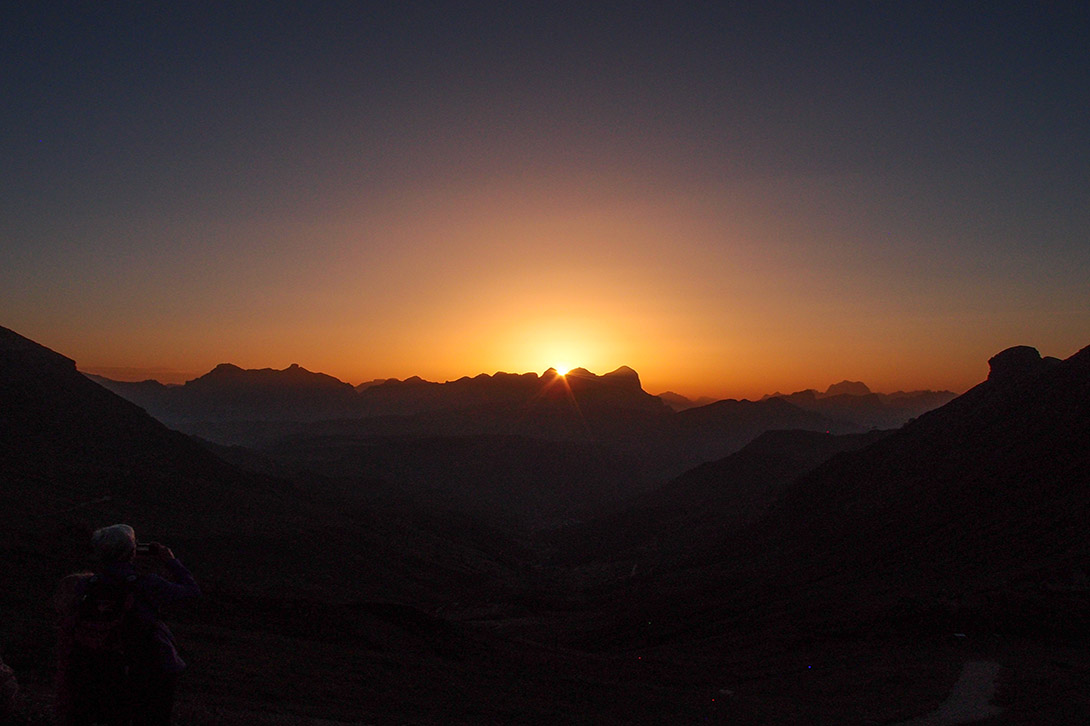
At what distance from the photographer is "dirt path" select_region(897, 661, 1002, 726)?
62.3 feet

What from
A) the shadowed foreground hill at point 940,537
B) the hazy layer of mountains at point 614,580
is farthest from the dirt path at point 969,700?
the shadowed foreground hill at point 940,537

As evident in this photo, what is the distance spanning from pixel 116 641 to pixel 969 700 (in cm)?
2375

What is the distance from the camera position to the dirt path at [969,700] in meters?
19.0

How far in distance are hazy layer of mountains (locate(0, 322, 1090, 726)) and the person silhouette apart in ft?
21.5

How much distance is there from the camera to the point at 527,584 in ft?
229

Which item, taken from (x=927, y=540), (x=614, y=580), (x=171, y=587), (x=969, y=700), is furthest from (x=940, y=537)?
(x=171, y=587)

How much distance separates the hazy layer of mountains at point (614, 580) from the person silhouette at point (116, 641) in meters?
6.57

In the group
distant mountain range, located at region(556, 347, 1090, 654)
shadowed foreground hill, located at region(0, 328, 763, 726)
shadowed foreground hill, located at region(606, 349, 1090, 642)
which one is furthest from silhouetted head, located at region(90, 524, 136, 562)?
shadowed foreground hill, located at region(606, 349, 1090, 642)

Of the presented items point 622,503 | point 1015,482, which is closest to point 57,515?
point 1015,482

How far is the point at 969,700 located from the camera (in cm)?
2062

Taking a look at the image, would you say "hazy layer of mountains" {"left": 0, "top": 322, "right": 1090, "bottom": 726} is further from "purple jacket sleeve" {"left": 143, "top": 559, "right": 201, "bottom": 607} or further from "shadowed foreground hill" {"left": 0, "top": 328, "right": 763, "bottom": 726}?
"purple jacket sleeve" {"left": 143, "top": 559, "right": 201, "bottom": 607}

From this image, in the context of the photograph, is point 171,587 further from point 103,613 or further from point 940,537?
point 940,537

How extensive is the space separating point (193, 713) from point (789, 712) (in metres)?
17.3

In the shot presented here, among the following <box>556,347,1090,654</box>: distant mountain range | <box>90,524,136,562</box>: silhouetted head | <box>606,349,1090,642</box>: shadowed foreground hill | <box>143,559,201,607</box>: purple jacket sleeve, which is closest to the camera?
<box>90,524,136,562</box>: silhouetted head
